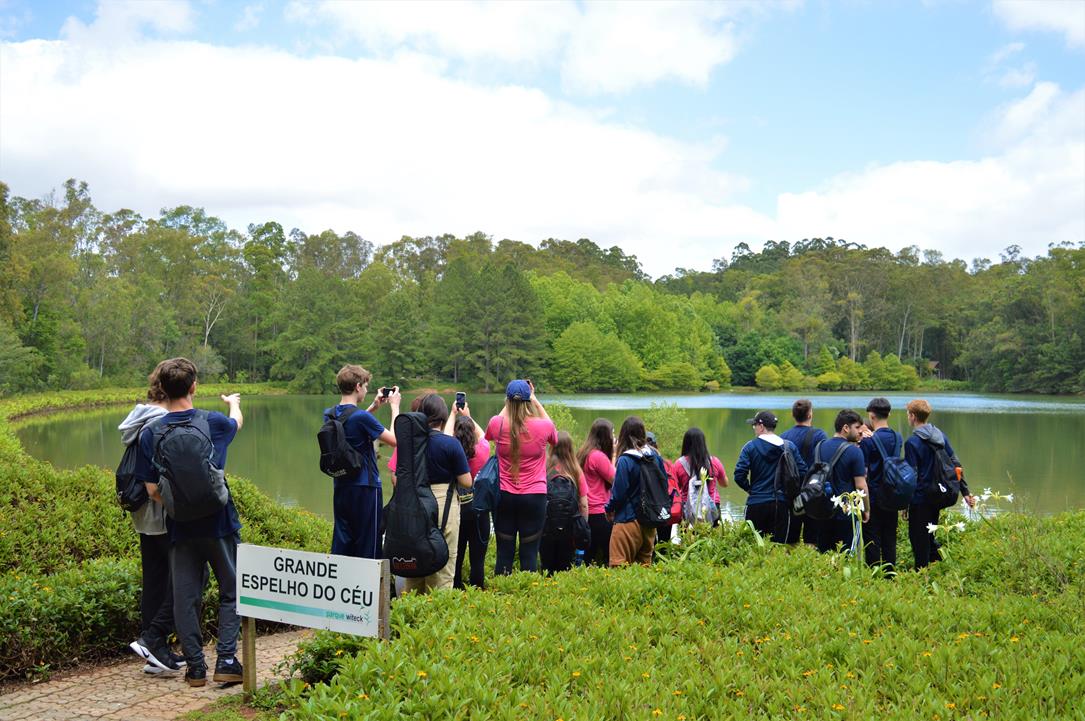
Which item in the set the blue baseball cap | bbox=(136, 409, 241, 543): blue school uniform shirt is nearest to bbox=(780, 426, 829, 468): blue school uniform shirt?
the blue baseball cap

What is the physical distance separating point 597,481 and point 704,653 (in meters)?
2.46

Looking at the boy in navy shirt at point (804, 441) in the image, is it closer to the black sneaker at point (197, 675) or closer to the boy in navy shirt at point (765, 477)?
the boy in navy shirt at point (765, 477)

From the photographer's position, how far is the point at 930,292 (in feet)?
230

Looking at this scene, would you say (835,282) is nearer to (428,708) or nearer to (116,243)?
(116,243)

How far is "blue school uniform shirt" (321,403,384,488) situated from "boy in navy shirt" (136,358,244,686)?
69 cm

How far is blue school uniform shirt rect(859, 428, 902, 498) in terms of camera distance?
600 centimetres

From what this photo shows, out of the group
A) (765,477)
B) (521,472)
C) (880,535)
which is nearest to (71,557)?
(521,472)

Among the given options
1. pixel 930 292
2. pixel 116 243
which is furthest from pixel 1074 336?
pixel 116 243

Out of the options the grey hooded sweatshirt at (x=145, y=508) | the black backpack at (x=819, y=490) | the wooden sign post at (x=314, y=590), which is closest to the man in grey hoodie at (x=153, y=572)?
the grey hooded sweatshirt at (x=145, y=508)

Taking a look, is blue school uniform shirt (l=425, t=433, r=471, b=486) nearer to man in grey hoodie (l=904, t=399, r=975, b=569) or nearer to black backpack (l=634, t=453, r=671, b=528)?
black backpack (l=634, t=453, r=671, b=528)

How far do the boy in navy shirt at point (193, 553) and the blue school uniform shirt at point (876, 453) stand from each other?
4199mm

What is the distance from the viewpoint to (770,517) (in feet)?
20.5

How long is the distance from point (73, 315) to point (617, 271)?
55818mm

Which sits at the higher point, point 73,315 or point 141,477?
point 73,315
